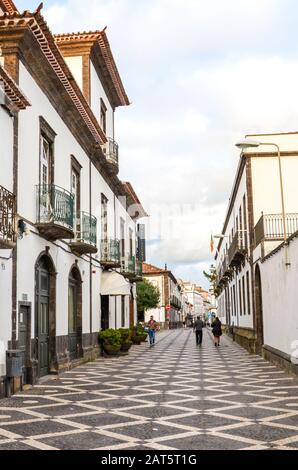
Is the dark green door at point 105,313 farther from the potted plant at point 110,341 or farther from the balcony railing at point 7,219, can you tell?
the balcony railing at point 7,219

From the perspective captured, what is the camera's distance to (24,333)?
11.6m

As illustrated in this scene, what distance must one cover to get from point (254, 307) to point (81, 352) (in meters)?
→ 7.07

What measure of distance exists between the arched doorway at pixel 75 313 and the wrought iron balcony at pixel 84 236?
2.16 ft

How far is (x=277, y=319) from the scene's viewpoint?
49.0ft

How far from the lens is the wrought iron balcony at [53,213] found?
1224cm

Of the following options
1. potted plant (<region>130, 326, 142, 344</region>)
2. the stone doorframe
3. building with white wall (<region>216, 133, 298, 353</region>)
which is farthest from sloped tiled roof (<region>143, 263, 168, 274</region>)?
the stone doorframe

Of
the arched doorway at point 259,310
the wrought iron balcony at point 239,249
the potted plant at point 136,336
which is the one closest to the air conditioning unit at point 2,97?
the arched doorway at point 259,310

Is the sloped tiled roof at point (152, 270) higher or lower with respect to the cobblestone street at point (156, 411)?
higher

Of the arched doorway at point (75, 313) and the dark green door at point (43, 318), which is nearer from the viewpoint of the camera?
the dark green door at point (43, 318)

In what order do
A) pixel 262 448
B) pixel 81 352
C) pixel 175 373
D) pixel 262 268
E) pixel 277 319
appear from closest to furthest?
pixel 262 448 < pixel 175 373 < pixel 277 319 < pixel 81 352 < pixel 262 268

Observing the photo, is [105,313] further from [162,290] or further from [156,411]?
[162,290]

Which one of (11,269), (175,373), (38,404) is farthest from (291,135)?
(38,404)

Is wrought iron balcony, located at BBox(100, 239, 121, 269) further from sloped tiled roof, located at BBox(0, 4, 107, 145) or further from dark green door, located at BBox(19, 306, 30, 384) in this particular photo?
dark green door, located at BBox(19, 306, 30, 384)
